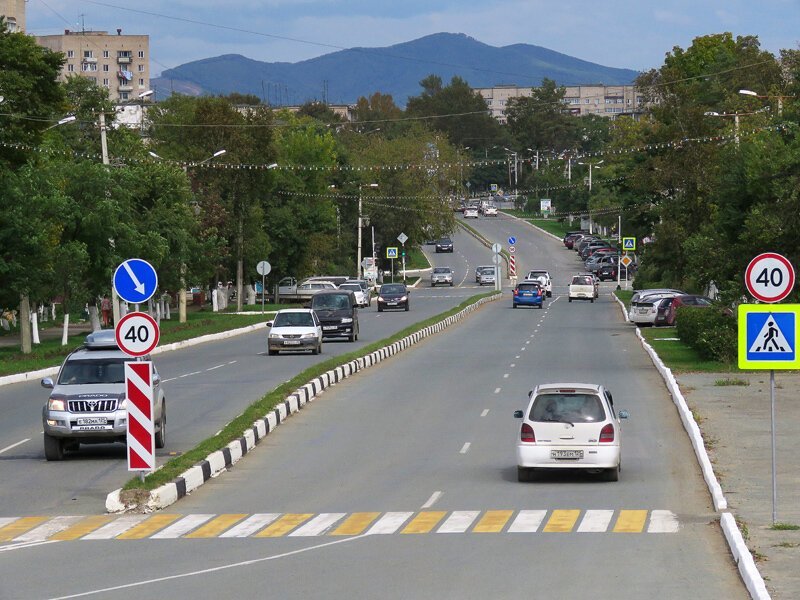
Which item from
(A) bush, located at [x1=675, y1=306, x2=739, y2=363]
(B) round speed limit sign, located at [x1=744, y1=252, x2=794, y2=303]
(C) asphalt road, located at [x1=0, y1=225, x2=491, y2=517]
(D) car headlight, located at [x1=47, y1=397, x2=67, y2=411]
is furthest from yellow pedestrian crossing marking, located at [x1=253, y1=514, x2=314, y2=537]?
(A) bush, located at [x1=675, y1=306, x2=739, y2=363]

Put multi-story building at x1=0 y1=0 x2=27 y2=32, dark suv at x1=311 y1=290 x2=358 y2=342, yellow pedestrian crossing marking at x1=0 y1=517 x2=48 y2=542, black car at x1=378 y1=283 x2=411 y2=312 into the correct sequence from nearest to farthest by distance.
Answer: yellow pedestrian crossing marking at x1=0 y1=517 x2=48 y2=542
dark suv at x1=311 y1=290 x2=358 y2=342
black car at x1=378 y1=283 x2=411 y2=312
multi-story building at x1=0 y1=0 x2=27 y2=32

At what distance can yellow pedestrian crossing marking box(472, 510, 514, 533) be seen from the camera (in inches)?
647

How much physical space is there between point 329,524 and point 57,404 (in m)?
7.78

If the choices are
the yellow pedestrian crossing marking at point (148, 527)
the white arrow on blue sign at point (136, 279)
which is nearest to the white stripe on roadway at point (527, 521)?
the yellow pedestrian crossing marking at point (148, 527)

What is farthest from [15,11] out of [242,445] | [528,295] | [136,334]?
[136,334]

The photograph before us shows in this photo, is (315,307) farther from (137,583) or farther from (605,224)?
(605,224)

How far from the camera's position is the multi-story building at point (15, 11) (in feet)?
462

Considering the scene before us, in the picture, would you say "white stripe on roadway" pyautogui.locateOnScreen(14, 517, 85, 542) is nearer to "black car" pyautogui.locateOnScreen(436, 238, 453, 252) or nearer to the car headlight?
the car headlight

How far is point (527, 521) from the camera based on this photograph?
17016mm

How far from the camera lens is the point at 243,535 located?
16406 millimetres

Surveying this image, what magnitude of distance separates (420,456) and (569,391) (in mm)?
3793

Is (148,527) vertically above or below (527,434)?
below

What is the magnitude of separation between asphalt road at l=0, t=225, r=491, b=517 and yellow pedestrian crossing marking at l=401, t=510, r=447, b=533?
14.2 feet

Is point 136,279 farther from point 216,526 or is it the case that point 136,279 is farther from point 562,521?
point 562,521
